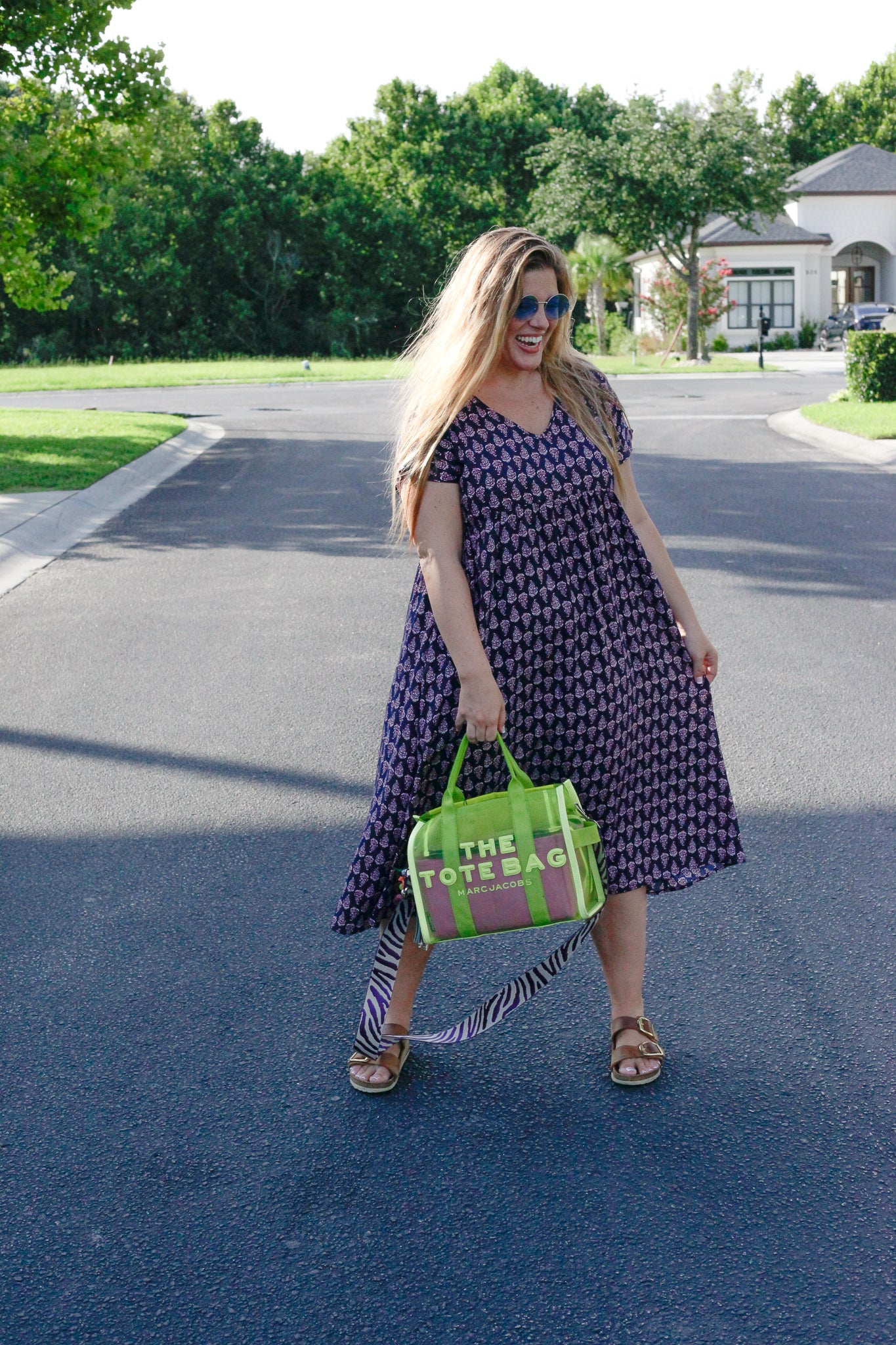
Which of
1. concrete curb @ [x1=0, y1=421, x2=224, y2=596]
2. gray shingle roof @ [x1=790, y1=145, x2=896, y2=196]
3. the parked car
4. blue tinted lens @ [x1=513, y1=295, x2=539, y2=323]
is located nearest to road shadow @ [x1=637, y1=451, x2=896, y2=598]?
concrete curb @ [x1=0, y1=421, x2=224, y2=596]

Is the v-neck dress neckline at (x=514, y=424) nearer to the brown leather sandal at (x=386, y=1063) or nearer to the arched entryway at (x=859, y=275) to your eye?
the brown leather sandal at (x=386, y=1063)

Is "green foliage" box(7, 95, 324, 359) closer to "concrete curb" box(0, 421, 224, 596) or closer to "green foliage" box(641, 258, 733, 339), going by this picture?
"green foliage" box(641, 258, 733, 339)

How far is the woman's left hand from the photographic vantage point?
125 inches

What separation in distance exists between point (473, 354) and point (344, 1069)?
1665mm

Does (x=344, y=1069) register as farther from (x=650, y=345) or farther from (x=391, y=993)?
(x=650, y=345)

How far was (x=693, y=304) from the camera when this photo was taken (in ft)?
131

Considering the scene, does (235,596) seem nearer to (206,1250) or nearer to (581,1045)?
(581,1045)

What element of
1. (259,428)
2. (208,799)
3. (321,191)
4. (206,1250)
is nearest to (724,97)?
(321,191)

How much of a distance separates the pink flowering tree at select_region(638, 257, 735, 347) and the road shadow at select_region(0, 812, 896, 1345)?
39258 mm

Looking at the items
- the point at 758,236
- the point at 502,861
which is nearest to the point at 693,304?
the point at 758,236

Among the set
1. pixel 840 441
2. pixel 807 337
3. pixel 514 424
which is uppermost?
pixel 514 424

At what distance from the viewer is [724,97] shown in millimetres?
39938

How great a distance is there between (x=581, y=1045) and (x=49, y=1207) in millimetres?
1265

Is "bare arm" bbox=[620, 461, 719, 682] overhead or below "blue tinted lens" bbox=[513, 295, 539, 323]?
below
